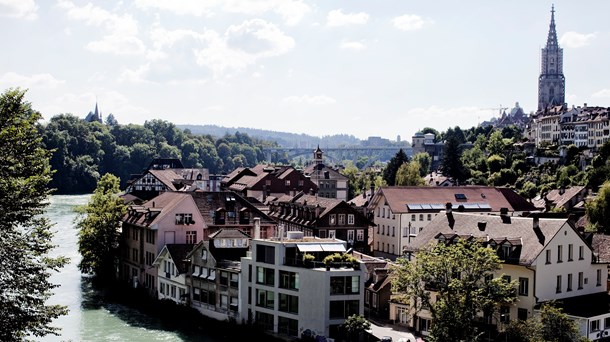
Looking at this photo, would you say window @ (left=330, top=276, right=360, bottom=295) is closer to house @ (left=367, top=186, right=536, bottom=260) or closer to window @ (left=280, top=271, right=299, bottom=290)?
window @ (left=280, top=271, right=299, bottom=290)

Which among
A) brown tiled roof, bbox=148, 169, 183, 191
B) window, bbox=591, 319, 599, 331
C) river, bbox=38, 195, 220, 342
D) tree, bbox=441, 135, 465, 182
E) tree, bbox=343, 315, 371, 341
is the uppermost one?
tree, bbox=441, 135, 465, 182

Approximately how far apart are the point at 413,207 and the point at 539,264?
2808cm

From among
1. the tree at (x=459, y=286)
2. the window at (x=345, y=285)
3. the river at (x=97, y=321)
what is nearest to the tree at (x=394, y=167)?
the river at (x=97, y=321)

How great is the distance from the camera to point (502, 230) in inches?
1599

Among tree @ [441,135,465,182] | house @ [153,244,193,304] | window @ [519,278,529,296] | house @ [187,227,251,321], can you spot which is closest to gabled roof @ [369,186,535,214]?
house @ [153,244,193,304]

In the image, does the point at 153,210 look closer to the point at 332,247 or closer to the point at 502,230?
the point at 332,247

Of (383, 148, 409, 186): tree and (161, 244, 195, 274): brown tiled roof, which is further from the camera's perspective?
(383, 148, 409, 186): tree

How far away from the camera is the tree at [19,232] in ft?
78.3

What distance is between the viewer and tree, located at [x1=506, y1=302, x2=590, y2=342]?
33.8 m

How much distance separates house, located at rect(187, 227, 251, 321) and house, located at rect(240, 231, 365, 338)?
1.12 meters

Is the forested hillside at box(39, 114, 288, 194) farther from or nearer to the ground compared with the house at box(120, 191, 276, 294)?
farther from the ground

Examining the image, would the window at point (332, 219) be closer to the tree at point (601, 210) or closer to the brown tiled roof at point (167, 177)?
the tree at point (601, 210)

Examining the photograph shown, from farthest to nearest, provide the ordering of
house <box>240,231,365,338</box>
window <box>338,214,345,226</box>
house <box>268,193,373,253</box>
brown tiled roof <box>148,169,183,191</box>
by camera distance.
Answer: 1. brown tiled roof <box>148,169,183,191</box>
2. window <box>338,214,345,226</box>
3. house <box>268,193,373,253</box>
4. house <box>240,231,365,338</box>

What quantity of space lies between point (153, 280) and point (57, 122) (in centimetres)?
12037
